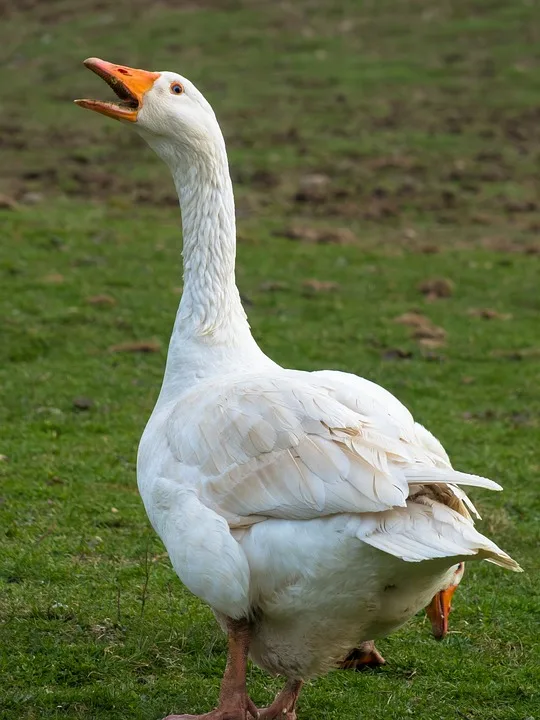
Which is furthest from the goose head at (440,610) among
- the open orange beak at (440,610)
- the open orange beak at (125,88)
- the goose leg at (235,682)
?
the open orange beak at (125,88)

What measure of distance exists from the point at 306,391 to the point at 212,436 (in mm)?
433

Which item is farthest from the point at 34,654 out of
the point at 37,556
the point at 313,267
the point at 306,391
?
the point at 313,267

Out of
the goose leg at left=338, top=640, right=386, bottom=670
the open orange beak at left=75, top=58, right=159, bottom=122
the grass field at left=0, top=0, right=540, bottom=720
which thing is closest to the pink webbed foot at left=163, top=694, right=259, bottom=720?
the grass field at left=0, top=0, right=540, bottom=720

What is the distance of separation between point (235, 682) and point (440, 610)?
3.40 feet

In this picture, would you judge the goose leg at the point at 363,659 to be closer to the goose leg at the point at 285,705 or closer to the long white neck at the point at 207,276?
the goose leg at the point at 285,705

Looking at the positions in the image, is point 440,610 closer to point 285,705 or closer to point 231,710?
point 285,705

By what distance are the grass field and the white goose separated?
70 centimetres

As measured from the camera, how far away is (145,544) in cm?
730

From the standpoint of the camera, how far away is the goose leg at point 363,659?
19.5ft

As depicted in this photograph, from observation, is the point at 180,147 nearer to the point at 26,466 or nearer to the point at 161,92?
the point at 161,92

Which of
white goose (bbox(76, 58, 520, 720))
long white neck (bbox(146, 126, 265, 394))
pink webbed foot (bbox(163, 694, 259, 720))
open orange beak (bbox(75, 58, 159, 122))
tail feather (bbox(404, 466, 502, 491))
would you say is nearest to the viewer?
tail feather (bbox(404, 466, 502, 491))

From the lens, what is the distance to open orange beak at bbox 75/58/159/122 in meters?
5.69

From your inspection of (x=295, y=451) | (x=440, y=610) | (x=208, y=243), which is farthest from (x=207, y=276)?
(x=440, y=610)

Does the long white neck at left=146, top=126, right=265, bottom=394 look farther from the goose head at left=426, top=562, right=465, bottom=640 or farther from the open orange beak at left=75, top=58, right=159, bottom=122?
the goose head at left=426, top=562, right=465, bottom=640
